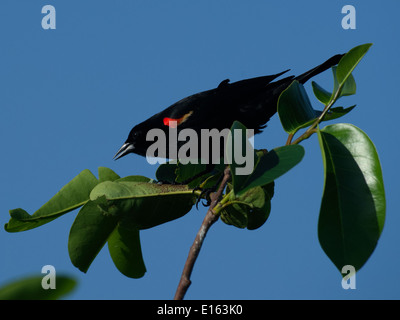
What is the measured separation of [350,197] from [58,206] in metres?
0.97

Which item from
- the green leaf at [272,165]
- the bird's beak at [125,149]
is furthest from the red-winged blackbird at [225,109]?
the green leaf at [272,165]

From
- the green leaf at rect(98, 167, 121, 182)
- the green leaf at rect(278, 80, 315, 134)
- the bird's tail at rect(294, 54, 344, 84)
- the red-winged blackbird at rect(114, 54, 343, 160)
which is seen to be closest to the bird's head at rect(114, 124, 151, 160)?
the red-winged blackbird at rect(114, 54, 343, 160)

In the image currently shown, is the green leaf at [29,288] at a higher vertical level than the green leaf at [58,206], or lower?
lower

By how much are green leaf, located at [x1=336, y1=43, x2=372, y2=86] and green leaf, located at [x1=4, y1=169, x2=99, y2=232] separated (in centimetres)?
95

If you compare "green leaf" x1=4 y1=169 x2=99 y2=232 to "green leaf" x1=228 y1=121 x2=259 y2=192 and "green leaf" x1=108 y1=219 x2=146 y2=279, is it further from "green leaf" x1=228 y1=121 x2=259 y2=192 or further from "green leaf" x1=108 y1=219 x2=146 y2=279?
"green leaf" x1=228 y1=121 x2=259 y2=192

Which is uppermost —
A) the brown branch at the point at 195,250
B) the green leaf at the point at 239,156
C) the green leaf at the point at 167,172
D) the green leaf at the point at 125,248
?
the green leaf at the point at 167,172

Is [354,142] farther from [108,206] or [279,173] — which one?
[108,206]

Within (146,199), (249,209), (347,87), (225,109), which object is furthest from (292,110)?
(225,109)

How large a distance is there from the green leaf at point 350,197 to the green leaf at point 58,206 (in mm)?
848

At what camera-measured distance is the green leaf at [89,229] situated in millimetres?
1593

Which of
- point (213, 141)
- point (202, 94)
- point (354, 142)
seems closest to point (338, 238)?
point (354, 142)

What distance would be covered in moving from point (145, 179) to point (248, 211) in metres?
0.43

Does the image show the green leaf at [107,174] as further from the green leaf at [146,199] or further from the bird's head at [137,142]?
the bird's head at [137,142]

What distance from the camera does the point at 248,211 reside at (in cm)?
166
